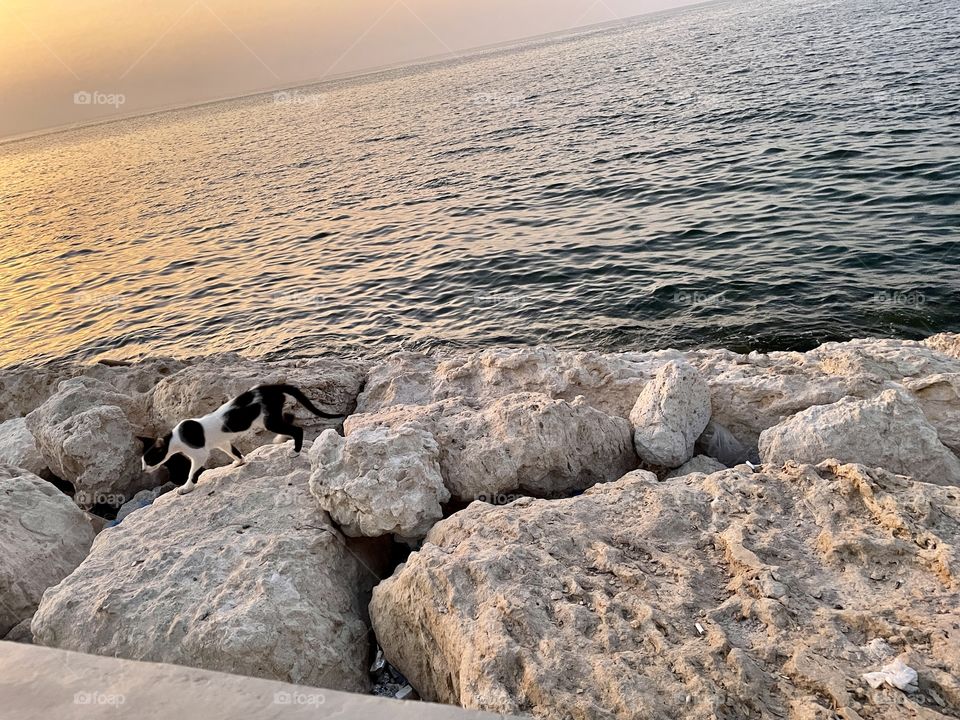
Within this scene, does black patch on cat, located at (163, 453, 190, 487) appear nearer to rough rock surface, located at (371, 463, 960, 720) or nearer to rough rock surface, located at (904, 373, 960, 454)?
rough rock surface, located at (371, 463, 960, 720)

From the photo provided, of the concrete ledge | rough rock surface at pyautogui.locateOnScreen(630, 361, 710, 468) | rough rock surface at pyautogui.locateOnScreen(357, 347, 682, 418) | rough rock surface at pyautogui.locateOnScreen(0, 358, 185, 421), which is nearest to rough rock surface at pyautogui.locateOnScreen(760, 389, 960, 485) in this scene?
rough rock surface at pyautogui.locateOnScreen(630, 361, 710, 468)

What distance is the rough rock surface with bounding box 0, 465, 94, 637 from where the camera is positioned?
4484mm

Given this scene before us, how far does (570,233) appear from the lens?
1422 centimetres

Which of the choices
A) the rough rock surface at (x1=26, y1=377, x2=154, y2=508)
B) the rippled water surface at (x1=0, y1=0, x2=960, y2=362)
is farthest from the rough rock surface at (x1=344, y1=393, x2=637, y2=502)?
the rippled water surface at (x1=0, y1=0, x2=960, y2=362)

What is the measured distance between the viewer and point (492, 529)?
3830 millimetres

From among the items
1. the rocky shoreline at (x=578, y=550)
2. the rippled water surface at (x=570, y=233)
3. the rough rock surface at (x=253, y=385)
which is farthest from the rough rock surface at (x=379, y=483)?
the rippled water surface at (x=570, y=233)

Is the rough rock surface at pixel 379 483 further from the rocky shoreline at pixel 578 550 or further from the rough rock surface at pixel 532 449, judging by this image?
the rough rock surface at pixel 532 449

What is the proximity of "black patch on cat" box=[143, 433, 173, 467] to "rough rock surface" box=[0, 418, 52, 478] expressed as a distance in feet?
8.08

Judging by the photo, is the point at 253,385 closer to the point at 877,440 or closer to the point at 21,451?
the point at 21,451

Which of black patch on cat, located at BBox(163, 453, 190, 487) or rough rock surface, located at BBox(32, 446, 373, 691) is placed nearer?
rough rock surface, located at BBox(32, 446, 373, 691)

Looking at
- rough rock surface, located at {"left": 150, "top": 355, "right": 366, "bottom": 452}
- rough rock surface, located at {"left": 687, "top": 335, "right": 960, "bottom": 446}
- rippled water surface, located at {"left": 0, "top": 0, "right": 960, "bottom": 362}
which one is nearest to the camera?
rough rock surface, located at {"left": 687, "top": 335, "right": 960, "bottom": 446}

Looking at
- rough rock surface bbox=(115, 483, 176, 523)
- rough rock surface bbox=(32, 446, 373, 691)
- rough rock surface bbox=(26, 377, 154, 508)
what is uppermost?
rough rock surface bbox=(32, 446, 373, 691)

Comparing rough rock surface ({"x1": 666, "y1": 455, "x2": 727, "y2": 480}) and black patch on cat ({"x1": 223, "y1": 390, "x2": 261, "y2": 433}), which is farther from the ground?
black patch on cat ({"x1": 223, "y1": 390, "x2": 261, "y2": 433})

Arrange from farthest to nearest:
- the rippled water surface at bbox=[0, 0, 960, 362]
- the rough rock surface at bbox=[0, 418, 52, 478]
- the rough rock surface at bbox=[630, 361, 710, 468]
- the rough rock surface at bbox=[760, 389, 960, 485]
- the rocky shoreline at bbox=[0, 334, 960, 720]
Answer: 1. the rippled water surface at bbox=[0, 0, 960, 362]
2. the rough rock surface at bbox=[0, 418, 52, 478]
3. the rough rock surface at bbox=[630, 361, 710, 468]
4. the rough rock surface at bbox=[760, 389, 960, 485]
5. the rocky shoreline at bbox=[0, 334, 960, 720]
